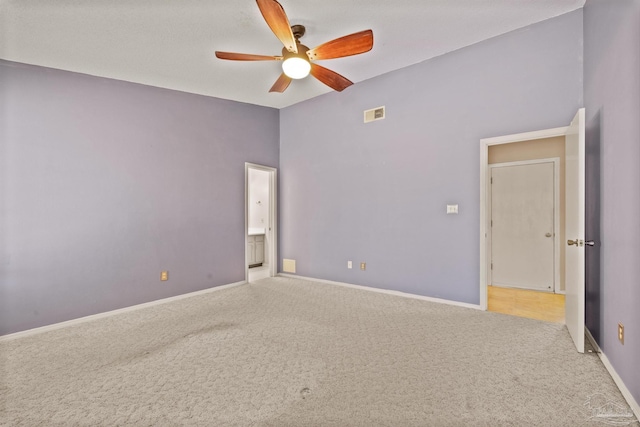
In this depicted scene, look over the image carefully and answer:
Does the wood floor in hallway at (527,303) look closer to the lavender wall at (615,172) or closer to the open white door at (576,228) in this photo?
the open white door at (576,228)

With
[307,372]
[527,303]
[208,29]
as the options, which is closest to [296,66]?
[208,29]

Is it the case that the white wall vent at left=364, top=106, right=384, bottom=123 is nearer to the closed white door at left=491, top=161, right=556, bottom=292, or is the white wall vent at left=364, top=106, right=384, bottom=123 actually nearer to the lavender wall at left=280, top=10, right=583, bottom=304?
the lavender wall at left=280, top=10, right=583, bottom=304

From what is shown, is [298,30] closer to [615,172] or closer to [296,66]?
[296,66]

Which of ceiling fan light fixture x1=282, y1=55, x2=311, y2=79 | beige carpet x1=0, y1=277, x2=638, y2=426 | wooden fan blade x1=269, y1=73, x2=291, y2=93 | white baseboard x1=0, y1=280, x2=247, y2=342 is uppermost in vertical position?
wooden fan blade x1=269, y1=73, x2=291, y2=93

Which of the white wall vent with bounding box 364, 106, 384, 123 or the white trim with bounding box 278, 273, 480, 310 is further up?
the white wall vent with bounding box 364, 106, 384, 123

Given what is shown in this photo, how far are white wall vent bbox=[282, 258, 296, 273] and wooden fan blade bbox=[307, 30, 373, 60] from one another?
350 centimetres

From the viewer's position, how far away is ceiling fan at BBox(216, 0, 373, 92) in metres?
2.10

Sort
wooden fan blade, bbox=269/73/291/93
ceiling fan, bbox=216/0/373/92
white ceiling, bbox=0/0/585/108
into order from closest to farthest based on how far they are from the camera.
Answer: ceiling fan, bbox=216/0/373/92 < white ceiling, bbox=0/0/585/108 < wooden fan blade, bbox=269/73/291/93

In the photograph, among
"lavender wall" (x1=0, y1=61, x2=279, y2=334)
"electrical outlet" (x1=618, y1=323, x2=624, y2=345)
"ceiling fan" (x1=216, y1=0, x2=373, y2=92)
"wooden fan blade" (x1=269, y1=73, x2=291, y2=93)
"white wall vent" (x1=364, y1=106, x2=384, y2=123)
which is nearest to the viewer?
"electrical outlet" (x1=618, y1=323, x2=624, y2=345)

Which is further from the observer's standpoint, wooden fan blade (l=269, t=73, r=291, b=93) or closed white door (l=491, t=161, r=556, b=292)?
closed white door (l=491, t=161, r=556, b=292)

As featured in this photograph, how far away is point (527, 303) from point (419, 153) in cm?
235

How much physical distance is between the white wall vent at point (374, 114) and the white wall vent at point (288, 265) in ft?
8.68

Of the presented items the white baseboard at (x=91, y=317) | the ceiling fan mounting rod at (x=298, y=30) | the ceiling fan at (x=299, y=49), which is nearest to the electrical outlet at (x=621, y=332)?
the ceiling fan at (x=299, y=49)

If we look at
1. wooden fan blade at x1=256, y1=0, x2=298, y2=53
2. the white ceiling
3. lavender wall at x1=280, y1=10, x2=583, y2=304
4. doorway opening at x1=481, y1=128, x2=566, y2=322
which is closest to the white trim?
lavender wall at x1=280, y1=10, x2=583, y2=304
